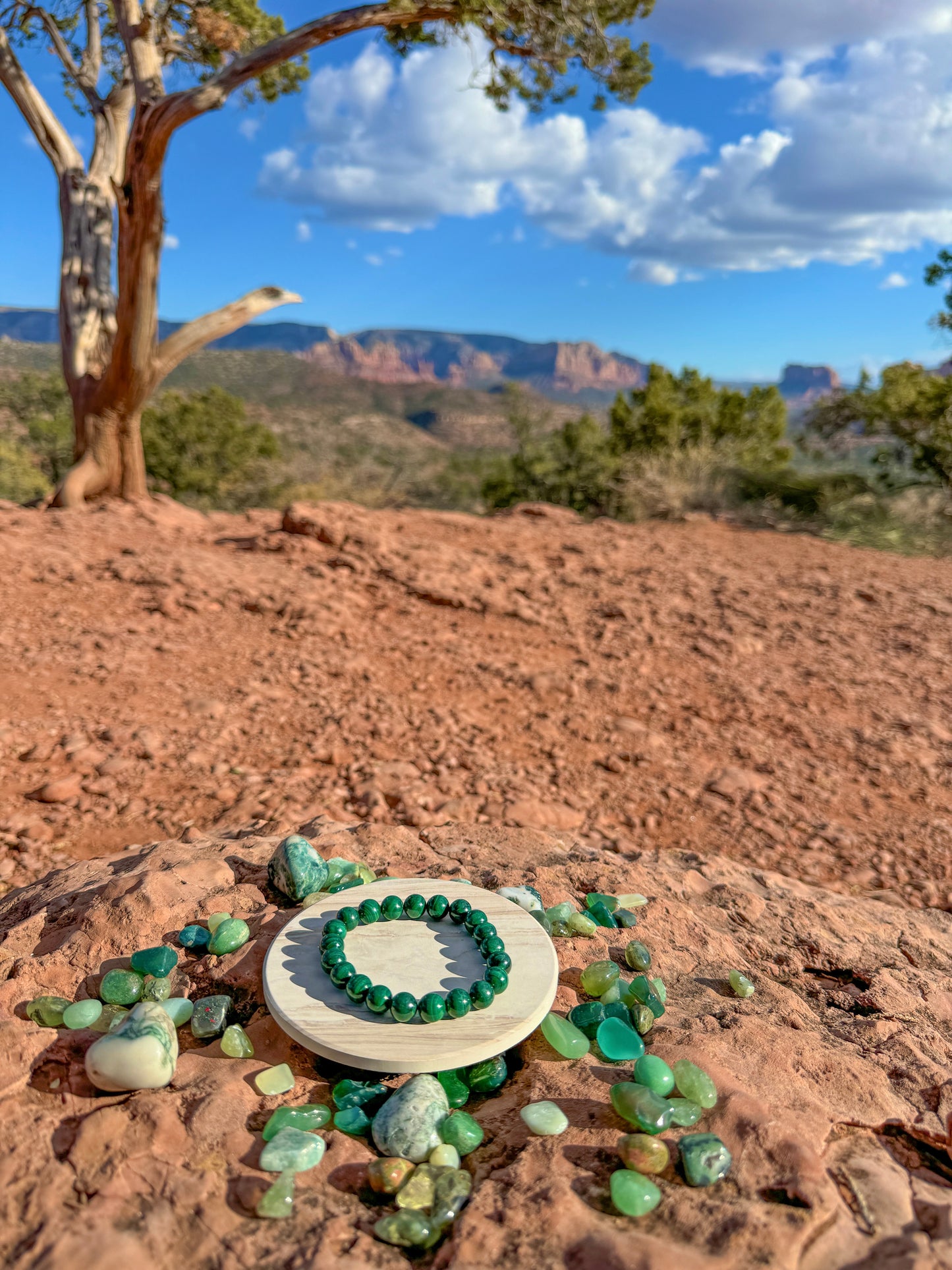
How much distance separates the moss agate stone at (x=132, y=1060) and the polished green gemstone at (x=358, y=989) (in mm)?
344

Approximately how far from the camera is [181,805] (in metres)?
2.67

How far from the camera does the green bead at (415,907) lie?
1.79 m

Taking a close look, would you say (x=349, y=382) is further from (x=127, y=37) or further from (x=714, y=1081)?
(x=714, y=1081)

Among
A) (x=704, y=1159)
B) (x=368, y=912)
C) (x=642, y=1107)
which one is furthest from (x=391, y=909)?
(x=704, y=1159)

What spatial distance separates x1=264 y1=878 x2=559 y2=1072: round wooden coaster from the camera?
1429mm

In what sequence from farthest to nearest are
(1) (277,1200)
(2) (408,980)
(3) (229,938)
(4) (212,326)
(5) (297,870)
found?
(4) (212,326)
(5) (297,870)
(3) (229,938)
(2) (408,980)
(1) (277,1200)

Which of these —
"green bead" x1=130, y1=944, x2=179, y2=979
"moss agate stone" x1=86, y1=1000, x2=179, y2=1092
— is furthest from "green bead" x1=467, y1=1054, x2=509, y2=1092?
"green bead" x1=130, y1=944, x2=179, y2=979

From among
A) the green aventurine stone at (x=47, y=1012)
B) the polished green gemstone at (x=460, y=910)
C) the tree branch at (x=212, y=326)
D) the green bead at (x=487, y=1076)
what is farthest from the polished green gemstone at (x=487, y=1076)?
the tree branch at (x=212, y=326)

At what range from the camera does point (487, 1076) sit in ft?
4.92

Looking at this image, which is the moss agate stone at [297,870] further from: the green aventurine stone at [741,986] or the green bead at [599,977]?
the green aventurine stone at [741,986]

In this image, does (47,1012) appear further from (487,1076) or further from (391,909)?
(487,1076)

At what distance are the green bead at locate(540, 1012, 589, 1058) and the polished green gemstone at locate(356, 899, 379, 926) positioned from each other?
45cm

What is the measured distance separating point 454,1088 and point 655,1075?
396mm

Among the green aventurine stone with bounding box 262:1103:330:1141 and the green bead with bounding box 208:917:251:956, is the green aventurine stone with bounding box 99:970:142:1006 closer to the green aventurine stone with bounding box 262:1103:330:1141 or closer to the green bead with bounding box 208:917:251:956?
the green bead with bounding box 208:917:251:956
